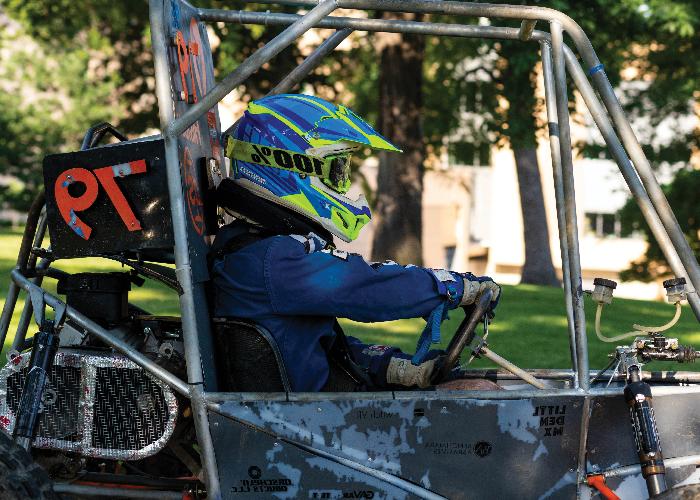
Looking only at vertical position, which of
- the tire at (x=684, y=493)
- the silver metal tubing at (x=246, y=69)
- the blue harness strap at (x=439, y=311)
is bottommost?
the tire at (x=684, y=493)

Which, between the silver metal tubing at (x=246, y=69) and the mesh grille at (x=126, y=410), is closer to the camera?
the silver metal tubing at (x=246, y=69)

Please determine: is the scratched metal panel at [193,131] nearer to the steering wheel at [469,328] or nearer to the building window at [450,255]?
the steering wheel at [469,328]

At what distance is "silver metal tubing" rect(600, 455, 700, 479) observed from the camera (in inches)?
145

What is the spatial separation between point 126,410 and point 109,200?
2.45 ft

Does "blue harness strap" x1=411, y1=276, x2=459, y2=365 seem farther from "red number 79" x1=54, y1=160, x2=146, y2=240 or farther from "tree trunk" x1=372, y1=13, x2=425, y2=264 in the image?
"tree trunk" x1=372, y1=13, x2=425, y2=264

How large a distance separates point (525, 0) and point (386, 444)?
10.7 meters

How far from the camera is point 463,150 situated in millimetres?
22531

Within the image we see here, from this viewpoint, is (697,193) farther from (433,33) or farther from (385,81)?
(433,33)

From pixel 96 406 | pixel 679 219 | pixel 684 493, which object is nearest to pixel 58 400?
pixel 96 406

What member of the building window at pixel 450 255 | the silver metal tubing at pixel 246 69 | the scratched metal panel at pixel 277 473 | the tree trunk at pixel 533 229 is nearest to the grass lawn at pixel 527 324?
the scratched metal panel at pixel 277 473

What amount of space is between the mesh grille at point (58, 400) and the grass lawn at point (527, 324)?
4.33m

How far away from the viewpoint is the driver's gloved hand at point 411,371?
3957 mm

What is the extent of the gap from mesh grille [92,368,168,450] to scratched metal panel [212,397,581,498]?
0.31 meters

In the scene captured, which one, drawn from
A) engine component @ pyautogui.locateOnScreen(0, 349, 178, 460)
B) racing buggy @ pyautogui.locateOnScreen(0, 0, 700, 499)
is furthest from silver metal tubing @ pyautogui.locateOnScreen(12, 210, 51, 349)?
engine component @ pyautogui.locateOnScreen(0, 349, 178, 460)
